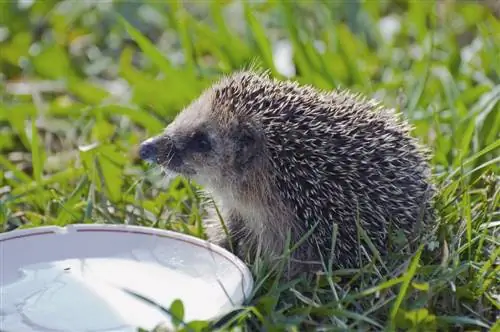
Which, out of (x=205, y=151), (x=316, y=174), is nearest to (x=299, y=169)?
(x=316, y=174)

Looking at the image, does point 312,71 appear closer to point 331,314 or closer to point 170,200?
point 170,200

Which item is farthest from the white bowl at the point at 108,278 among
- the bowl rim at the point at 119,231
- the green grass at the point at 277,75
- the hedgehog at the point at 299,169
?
the hedgehog at the point at 299,169

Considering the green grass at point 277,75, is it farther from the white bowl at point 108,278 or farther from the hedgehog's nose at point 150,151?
the hedgehog's nose at point 150,151

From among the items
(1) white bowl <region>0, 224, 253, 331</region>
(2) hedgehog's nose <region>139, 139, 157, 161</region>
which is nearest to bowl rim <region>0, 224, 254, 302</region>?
(1) white bowl <region>0, 224, 253, 331</region>

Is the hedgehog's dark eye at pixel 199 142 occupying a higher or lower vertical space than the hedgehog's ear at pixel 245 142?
higher

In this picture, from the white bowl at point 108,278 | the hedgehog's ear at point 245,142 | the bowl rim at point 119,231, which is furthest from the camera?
the hedgehog's ear at point 245,142

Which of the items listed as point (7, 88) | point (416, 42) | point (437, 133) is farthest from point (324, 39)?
point (7, 88)

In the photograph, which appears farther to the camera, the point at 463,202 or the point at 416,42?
the point at 416,42
